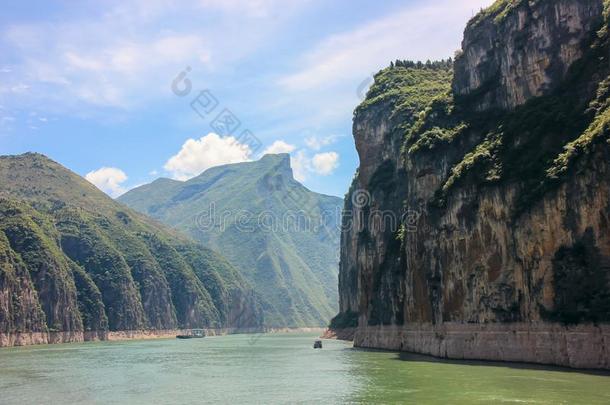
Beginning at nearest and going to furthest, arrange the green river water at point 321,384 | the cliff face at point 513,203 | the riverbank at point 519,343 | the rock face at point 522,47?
the green river water at point 321,384 → the riverbank at point 519,343 → the cliff face at point 513,203 → the rock face at point 522,47

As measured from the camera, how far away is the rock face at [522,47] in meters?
72.9

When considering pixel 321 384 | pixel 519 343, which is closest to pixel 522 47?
pixel 519 343

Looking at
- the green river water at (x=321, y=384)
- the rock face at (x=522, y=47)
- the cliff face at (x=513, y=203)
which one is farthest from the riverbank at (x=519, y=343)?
the rock face at (x=522, y=47)

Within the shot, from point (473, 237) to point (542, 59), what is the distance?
2203 cm

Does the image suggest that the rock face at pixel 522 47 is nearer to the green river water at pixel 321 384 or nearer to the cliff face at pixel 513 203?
the cliff face at pixel 513 203

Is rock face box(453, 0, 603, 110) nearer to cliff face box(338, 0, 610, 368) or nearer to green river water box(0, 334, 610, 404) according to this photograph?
cliff face box(338, 0, 610, 368)

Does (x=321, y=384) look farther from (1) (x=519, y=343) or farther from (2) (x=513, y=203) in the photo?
(2) (x=513, y=203)

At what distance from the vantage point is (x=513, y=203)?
68.8 meters

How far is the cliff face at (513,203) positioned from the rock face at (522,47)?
0.16 m

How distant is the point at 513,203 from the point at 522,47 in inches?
854

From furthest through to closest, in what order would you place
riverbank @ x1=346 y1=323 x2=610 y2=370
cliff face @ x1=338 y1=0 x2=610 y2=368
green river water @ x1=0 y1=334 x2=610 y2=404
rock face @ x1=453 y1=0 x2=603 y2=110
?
Result: 1. rock face @ x1=453 y1=0 x2=603 y2=110
2. cliff face @ x1=338 y1=0 x2=610 y2=368
3. riverbank @ x1=346 y1=323 x2=610 y2=370
4. green river water @ x1=0 y1=334 x2=610 y2=404

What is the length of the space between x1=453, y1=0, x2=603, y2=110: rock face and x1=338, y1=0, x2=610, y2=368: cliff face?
158 millimetres

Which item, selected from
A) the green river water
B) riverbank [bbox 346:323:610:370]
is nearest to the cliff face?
riverbank [bbox 346:323:610:370]

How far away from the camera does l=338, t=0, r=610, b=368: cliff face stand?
59.2 meters
